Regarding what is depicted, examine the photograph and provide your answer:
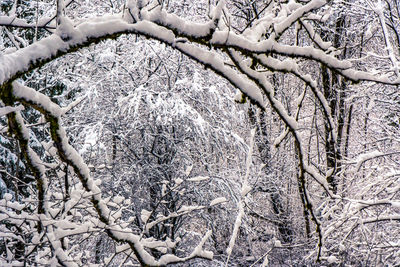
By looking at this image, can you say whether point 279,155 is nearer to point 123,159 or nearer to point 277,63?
point 123,159

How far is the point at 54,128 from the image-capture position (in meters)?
1.67

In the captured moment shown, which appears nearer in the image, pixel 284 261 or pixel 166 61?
pixel 166 61

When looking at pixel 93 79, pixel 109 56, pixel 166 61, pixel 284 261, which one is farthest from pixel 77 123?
pixel 284 261

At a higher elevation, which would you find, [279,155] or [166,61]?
[166,61]

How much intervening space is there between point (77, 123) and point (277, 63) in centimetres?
705

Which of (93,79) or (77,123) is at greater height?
(93,79)

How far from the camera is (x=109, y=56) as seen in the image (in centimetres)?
800

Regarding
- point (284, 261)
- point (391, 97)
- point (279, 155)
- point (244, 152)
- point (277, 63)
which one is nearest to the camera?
point (277, 63)

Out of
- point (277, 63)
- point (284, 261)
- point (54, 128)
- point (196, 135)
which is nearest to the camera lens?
point (277, 63)

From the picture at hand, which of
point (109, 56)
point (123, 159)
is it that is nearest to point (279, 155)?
point (123, 159)

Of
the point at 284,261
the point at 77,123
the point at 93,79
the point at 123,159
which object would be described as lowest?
the point at 284,261

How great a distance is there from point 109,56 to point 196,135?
2465 millimetres

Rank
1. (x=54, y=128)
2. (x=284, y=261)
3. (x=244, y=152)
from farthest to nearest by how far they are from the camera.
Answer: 1. (x=284, y=261)
2. (x=244, y=152)
3. (x=54, y=128)

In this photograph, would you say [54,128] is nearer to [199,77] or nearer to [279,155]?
[199,77]
